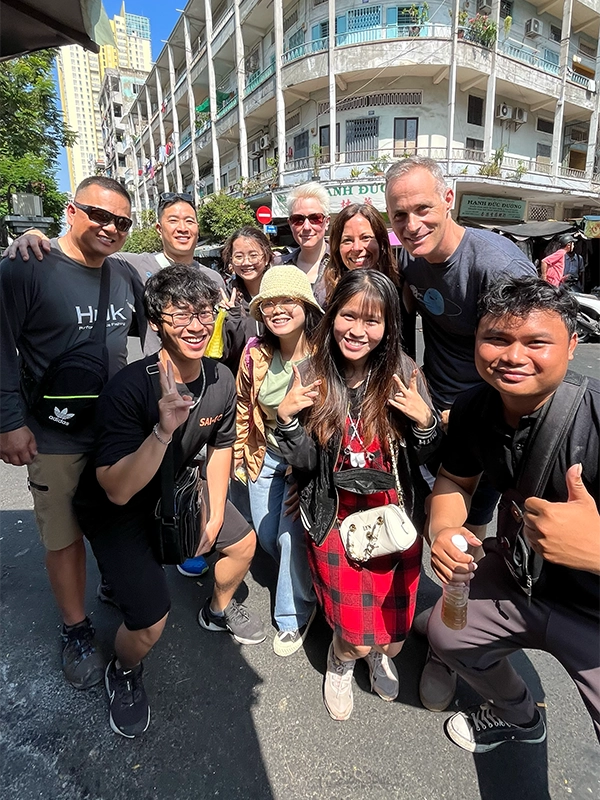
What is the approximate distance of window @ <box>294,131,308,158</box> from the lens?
19.4 m

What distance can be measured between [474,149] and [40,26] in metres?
20.7

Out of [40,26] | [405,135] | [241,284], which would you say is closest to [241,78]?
[405,135]

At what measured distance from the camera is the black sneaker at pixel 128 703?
1896 mm

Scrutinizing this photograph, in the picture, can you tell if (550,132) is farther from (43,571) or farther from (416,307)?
(43,571)

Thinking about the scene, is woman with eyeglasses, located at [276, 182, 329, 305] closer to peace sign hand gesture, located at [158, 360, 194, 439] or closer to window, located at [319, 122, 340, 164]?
peace sign hand gesture, located at [158, 360, 194, 439]

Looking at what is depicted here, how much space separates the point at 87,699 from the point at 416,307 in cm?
269

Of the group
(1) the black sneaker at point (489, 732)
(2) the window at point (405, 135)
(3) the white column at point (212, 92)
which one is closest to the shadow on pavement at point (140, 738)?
(1) the black sneaker at point (489, 732)

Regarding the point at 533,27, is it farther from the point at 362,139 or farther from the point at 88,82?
the point at 88,82

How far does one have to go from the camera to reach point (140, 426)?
1.87m

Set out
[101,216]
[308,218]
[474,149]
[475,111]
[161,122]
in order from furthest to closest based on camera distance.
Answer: [161,122]
[475,111]
[474,149]
[308,218]
[101,216]

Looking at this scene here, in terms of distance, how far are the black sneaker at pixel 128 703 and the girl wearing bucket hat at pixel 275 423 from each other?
69 centimetres

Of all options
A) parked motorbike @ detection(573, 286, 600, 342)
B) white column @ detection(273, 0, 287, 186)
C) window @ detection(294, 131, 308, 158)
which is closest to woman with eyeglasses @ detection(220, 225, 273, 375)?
parked motorbike @ detection(573, 286, 600, 342)

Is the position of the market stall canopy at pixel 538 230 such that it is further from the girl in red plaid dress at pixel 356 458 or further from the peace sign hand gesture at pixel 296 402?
the peace sign hand gesture at pixel 296 402

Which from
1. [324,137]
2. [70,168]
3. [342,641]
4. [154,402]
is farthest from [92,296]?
[70,168]
